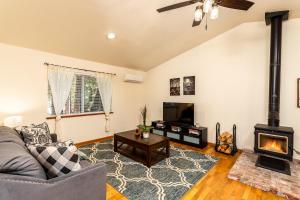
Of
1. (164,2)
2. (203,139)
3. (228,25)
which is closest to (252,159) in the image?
(203,139)

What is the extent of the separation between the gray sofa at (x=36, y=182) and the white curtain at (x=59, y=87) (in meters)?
2.54

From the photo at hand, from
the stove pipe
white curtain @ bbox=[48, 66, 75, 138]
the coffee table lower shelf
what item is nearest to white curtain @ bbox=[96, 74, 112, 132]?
white curtain @ bbox=[48, 66, 75, 138]

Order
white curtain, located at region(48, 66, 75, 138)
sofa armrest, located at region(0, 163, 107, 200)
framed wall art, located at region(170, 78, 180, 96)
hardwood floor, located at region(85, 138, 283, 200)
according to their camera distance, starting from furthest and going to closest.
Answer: framed wall art, located at region(170, 78, 180, 96) < white curtain, located at region(48, 66, 75, 138) < hardwood floor, located at region(85, 138, 283, 200) < sofa armrest, located at region(0, 163, 107, 200)

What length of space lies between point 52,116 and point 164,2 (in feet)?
11.0

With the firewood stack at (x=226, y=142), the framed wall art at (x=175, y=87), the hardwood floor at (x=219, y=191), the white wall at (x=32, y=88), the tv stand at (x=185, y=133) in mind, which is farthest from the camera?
the framed wall art at (x=175, y=87)

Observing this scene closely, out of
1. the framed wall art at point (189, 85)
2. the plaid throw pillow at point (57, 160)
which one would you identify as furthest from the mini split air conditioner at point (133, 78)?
the plaid throw pillow at point (57, 160)

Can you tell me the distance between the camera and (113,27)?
307 cm

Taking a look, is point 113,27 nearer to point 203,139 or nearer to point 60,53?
point 60,53

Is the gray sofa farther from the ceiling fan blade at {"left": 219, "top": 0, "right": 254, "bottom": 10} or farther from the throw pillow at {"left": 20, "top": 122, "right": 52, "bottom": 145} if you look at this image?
the ceiling fan blade at {"left": 219, "top": 0, "right": 254, "bottom": 10}

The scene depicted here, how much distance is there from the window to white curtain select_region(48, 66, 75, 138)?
0.16m

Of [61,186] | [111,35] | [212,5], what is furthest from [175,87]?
[61,186]

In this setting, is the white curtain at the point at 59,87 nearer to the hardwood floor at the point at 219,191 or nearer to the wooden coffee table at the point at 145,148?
the wooden coffee table at the point at 145,148

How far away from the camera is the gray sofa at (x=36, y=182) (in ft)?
3.50

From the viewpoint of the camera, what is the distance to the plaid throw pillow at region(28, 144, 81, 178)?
4.48 feet
